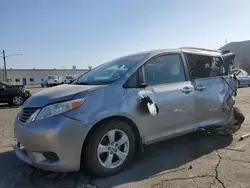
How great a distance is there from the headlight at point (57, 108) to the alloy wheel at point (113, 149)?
0.58 meters

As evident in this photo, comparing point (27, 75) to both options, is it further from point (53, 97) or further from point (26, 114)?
point (53, 97)

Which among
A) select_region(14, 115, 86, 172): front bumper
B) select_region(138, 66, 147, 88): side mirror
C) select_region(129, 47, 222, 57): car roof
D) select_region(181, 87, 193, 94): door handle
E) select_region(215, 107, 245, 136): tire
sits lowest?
select_region(215, 107, 245, 136): tire

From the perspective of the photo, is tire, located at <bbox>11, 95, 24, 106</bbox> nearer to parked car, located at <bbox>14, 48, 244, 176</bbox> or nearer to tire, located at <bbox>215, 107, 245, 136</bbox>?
parked car, located at <bbox>14, 48, 244, 176</bbox>

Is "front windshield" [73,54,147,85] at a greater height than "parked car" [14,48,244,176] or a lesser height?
greater

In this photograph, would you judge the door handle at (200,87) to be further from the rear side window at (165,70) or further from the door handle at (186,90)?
the rear side window at (165,70)

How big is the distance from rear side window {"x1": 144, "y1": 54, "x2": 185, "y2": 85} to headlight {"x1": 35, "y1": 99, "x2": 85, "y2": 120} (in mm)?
1214

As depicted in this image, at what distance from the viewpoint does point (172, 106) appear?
12.8 feet

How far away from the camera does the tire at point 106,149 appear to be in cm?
315

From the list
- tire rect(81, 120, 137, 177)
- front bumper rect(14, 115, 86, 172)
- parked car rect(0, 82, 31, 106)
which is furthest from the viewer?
parked car rect(0, 82, 31, 106)

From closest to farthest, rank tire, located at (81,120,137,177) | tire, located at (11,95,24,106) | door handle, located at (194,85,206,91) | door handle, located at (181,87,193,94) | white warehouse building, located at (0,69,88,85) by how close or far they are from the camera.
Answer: tire, located at (81,120,137,177), door handle, located at (181,87,193,94), door handle, located at (194,85,206,91), tire, located at (11,95,24,106), white warehouse building, located at (0,69,88,85)

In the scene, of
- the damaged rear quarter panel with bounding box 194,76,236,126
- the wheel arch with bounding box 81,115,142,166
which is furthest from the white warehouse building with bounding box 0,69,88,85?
the wheel arch with bounding box 81,115,142,166

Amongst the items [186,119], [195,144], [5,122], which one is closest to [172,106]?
[186,119]

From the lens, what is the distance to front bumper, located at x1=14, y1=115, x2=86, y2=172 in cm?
297

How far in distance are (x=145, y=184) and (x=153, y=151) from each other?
1264mm
